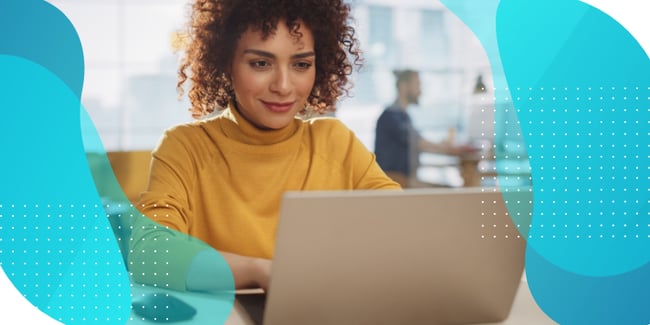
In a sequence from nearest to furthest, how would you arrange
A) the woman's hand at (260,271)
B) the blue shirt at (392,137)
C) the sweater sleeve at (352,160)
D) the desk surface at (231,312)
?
the desk surface at (231,312) < the woman's hand at (260,271) < the sweater sleeve at (352,160) < the blue shirt at (392,137)

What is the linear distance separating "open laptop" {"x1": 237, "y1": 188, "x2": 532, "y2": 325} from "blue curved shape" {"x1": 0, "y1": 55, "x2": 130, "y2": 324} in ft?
1.33

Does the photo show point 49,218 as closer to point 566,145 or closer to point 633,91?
point 566,145

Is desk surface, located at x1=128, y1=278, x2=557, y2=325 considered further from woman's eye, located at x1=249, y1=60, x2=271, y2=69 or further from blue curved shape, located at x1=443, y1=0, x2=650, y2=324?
woman's eye, located at x1=249, y1=60, x2=271, y2=69

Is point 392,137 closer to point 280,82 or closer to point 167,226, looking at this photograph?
point 280,82

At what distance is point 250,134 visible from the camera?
1566 millimetres

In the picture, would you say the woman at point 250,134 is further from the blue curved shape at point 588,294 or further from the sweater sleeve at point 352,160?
the blue curved shape at point 588,294

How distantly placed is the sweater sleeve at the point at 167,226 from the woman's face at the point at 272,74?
0.19 metres

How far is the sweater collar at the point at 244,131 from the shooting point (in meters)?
1.56

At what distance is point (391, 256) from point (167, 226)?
0.69m

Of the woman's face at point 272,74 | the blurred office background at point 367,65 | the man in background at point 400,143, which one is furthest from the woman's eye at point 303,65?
the man in background at point 400,143

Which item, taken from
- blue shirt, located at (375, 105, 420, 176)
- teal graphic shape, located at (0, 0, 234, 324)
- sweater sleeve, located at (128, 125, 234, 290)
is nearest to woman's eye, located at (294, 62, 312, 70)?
sweater sleeve, located at (128, 125, 234, 290)

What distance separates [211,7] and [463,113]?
4602 mm

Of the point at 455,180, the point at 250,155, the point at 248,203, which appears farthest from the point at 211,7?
the point at 455,180

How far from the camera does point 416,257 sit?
0.89m
